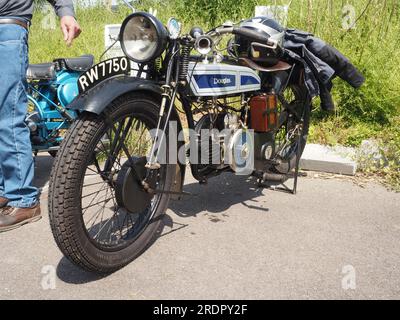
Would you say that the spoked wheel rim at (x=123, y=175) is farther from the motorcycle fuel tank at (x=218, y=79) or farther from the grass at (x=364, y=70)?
the grass at (x=364, y=70)

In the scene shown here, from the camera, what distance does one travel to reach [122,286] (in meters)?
2.46

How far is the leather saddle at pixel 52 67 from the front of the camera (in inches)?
167

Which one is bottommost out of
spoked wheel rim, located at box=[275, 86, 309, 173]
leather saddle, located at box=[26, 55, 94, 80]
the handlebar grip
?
spoked wheel rim, located at box=[275, 86, 309, 173]

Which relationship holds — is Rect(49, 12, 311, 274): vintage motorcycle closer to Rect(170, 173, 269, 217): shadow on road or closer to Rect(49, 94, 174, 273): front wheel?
Rect(49, 94, 174, 273): front wheel

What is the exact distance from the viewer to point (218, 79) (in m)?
2.97

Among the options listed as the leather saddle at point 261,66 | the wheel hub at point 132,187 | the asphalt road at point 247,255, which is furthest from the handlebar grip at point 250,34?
the asphalt road at point 247,255

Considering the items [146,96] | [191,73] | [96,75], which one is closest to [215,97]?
[191,73]

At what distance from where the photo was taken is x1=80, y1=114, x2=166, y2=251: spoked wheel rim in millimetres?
2494

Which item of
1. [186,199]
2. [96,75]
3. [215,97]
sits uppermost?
[96,75]

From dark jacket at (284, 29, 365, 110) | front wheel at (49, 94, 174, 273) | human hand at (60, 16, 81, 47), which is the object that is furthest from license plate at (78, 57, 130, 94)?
dark jacket at (284, 29, 365, 110)

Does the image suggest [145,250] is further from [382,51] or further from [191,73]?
[382,51]

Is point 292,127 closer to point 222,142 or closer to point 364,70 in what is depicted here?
point 222,142

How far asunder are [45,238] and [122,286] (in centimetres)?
90

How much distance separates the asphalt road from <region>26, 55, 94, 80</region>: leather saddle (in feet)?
3.97
